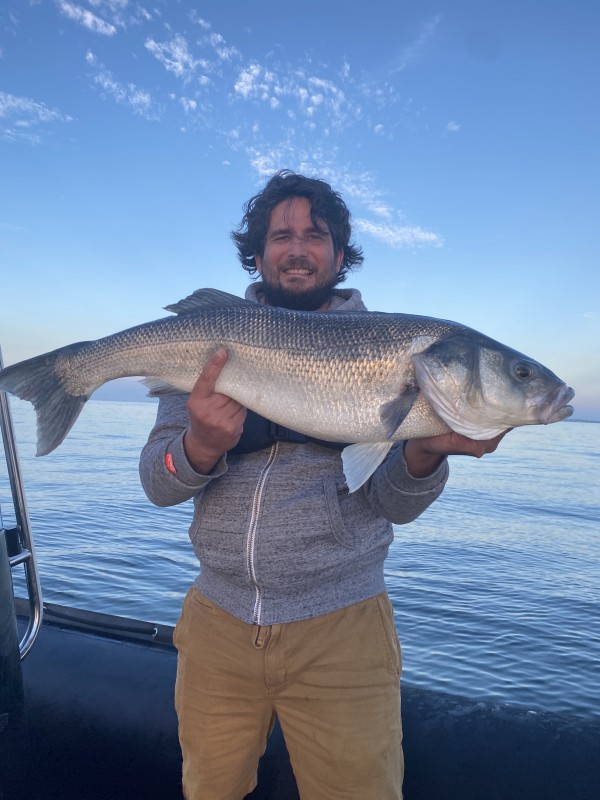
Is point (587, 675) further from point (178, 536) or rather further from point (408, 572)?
point (178, 536)

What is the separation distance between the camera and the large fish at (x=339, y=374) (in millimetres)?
3021

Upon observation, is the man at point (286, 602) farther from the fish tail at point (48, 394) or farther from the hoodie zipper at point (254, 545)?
the fish tail at point (48, 394)

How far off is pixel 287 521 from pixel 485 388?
4.01ft

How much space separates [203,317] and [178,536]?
32.8 feet

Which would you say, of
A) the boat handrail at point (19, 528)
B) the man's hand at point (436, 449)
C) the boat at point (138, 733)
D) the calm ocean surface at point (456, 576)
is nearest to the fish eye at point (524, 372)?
the man's hand at point (436, 449)

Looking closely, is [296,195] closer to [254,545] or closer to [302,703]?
[254,545]

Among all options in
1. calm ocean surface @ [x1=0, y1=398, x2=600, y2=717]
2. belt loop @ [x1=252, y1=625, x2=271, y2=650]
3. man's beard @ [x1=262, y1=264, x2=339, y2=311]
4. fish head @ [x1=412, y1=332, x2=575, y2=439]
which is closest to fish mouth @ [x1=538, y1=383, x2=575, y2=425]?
fish head @ [x1=412, y1=332, x2=575, y2=439]

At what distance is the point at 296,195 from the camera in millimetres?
4211

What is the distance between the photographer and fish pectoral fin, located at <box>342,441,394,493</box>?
117 inches

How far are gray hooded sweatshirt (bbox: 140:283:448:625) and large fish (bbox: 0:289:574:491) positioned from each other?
24 cm

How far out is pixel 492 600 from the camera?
941 centimetres

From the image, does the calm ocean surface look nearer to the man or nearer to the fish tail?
the man

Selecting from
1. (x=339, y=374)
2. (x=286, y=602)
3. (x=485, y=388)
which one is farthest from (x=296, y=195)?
(x=286, y=602)

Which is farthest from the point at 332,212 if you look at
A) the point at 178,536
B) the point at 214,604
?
the point at 178,536
